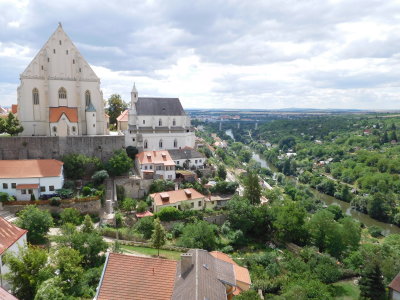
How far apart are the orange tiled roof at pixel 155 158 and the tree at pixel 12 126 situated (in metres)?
17.0

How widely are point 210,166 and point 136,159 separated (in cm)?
1282

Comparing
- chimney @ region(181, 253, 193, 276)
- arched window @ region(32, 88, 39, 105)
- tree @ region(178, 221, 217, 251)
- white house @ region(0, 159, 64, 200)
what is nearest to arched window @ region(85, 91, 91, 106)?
arched window @ region(32, 88, 39, 105)

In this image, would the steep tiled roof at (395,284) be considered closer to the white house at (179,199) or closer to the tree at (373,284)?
the tree at (373,284)

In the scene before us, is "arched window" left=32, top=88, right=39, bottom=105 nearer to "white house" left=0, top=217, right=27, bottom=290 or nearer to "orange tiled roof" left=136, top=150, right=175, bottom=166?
"orange tiled roof" left=136, top=150, right=175, bottom=166

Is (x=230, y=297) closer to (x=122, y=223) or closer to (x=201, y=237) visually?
(x=201, y=237)

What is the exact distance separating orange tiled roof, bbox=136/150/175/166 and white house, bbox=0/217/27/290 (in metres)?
21.0

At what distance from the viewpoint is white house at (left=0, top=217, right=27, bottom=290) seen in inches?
858

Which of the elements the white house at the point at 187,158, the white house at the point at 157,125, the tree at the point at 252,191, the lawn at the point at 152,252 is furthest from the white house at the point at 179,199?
the white house at the point at 157,125

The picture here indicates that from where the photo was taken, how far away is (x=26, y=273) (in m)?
20.3

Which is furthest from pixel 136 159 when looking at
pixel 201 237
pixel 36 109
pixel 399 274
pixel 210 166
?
pixel 399 274

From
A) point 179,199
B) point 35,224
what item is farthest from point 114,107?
point 35,224

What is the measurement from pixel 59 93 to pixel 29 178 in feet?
51.3

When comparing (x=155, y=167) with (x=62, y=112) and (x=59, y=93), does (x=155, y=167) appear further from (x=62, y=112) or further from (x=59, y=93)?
(x=59, y=93)

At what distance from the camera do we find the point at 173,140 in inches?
2144
